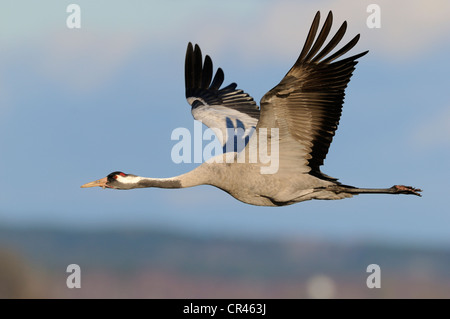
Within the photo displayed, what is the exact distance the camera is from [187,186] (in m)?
10.6

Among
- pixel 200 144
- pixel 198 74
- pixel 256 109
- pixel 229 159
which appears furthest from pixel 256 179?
pixel 198 74

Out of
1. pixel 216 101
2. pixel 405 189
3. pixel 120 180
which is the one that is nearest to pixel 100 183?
pixel 120 180

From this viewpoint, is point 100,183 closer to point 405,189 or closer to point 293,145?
point 293,145

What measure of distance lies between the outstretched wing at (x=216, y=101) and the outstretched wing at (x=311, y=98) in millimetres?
1926

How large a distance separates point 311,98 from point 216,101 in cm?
390

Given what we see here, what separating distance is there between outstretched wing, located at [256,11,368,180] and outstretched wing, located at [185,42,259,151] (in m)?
1.93

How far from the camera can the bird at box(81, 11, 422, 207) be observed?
9.32m

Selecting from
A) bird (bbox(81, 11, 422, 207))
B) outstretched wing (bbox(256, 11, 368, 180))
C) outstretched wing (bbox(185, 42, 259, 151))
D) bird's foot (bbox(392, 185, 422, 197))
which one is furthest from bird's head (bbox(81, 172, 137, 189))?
bird's foot (bbox(392, 185, 422, 197))

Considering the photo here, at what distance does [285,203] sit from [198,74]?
3.84 meters

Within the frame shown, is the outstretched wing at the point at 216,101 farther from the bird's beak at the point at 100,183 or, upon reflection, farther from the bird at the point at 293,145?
the bird's beak at the point at 100,183

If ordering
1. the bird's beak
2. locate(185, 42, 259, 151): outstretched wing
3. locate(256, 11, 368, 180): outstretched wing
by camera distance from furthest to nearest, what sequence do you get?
1. locate(185, 42, 259, 151): outstretched wing
2. the bird's beak
3. locate(256, 11, 368, 180): outstretched wing

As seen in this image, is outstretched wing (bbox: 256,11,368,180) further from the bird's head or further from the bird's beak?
the bird's beak

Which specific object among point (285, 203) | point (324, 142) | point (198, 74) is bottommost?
point (285, 203)

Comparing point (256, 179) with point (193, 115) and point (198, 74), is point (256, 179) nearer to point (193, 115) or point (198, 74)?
point (193, 115)
